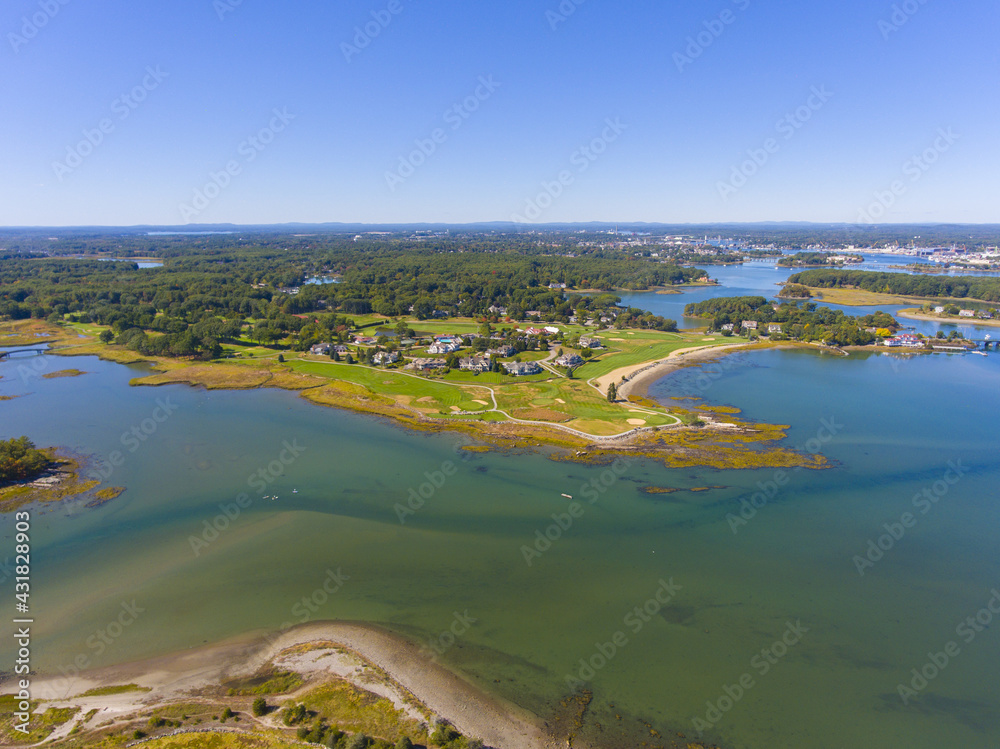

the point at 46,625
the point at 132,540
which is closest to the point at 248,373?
the point at 132,540

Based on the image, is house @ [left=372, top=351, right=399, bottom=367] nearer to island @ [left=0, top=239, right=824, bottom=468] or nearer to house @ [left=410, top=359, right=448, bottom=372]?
island @ [left=0, top=239, right=824, bottom=468]

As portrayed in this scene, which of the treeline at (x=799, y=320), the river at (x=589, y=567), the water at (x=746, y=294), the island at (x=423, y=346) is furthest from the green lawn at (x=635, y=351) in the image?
the river at (x=589, y=567)

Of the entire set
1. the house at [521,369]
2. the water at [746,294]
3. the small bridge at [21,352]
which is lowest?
the house at [521,369]

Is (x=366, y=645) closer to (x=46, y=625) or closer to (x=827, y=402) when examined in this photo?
(x=46, y=625)

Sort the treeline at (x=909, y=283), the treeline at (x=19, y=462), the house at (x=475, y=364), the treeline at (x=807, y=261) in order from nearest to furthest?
1. the treeline at (x=19, y=462)
2. the house at (x=475, y=364)
3. the treeline at (x=909, y=283)
4. the treeline at (x=807, y=261)

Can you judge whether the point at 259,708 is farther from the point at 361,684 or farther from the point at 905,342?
the point at 905,342

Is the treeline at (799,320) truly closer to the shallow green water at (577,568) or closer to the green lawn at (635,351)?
the green lawn at (635,351)

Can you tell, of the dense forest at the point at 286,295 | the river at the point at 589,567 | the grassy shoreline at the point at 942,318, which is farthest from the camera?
the grassy shoreline at the point at 942,318

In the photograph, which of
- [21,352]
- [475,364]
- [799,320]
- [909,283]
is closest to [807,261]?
[909,283]
